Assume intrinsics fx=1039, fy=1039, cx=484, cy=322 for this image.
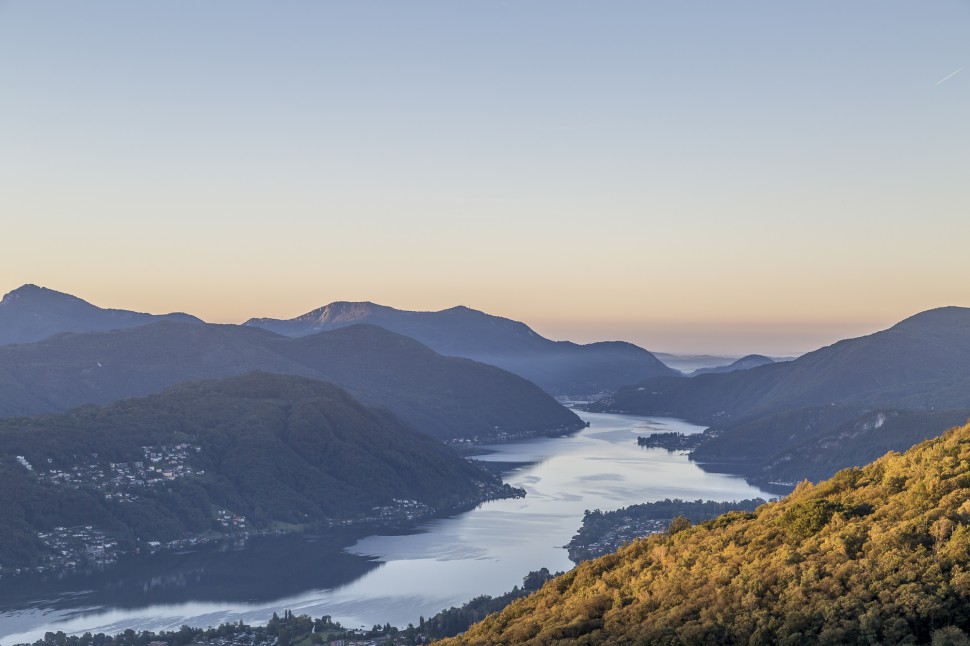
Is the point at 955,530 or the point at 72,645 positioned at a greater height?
the point at 955,530

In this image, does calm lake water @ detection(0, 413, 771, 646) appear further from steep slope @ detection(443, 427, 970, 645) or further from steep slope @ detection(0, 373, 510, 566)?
steep slope @ detection(443, 427, 970, 645)

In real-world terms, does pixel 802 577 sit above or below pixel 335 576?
above

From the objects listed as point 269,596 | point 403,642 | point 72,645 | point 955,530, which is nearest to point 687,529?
point 955,530

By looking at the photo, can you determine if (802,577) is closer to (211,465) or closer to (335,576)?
(335,576)

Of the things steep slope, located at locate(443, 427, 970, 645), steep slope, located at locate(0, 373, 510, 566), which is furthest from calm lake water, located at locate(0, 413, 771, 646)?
steep slope, located at locate(443, 427, 970, 645)

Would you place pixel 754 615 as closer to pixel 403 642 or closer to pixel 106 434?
→ pixel 403 642

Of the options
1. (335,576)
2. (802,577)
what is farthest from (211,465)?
(802,577)
